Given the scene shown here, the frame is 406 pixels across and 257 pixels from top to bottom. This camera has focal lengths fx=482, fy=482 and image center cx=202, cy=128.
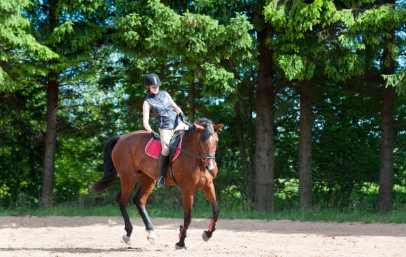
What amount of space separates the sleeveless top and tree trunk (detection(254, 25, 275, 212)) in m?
6.85

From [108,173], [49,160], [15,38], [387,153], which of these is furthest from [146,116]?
[49,160]

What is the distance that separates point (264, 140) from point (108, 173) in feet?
20.8

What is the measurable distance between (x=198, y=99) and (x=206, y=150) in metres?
10.3

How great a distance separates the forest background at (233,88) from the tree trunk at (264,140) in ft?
0.12

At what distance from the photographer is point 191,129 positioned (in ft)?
26.7

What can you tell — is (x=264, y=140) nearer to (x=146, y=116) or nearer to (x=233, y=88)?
(x=233, y=88)

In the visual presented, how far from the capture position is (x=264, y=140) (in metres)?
14.9

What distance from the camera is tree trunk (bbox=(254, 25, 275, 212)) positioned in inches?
587

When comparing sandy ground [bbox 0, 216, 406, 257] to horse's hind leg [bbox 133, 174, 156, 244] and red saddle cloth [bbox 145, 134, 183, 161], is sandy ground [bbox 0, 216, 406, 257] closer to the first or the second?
horse's hind leg [bbox 133, 174, 156, 244]

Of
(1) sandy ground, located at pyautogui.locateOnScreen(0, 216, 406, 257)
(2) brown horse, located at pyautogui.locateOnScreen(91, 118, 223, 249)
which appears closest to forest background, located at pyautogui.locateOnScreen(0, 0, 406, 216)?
(1) sandy ground, located at pyautogui.locateOnScreen(0, 216, 406, 257)

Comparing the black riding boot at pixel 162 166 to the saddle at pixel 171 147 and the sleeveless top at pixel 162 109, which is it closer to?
the saddle at pixel 171 147

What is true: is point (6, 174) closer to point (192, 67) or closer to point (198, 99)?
point (198, 99)

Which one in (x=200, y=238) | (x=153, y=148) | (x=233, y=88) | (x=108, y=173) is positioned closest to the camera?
(x=153, y=148)

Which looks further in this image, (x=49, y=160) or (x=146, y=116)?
(x=49, y=160)
